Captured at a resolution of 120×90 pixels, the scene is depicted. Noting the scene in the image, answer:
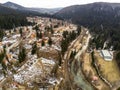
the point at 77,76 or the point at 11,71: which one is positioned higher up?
the point at 11,71

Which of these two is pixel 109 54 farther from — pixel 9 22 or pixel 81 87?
pixel 9 22

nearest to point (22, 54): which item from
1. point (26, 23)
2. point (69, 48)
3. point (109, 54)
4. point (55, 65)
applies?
point (55, 65)

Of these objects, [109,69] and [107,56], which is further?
[107,56]

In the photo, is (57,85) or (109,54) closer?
(57,85)

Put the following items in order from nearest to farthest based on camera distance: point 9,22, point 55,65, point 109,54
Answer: point 55,65
point 109,54
point 9,22

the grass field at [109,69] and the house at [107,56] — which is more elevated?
the house at [107,56]

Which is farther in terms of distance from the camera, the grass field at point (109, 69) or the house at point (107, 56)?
the house at point (107, 56)

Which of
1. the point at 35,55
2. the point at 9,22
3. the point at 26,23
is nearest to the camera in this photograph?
the point at 35,55

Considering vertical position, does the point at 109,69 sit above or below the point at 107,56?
below
